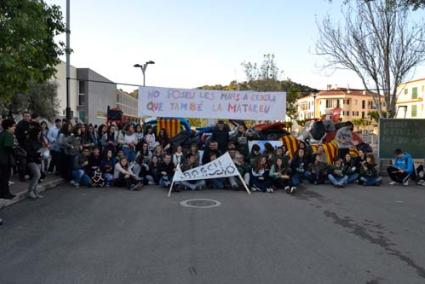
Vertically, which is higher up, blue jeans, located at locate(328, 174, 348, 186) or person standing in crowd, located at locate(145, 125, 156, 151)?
person standing in crowd, located at locate(145, 125, 156, 151)

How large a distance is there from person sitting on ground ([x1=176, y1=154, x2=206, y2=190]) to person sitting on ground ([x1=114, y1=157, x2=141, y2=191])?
1267 millimetres

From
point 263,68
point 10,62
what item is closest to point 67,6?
point 10,62

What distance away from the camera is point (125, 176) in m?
12.0

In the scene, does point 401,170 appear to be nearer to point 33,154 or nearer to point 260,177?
point 260,177

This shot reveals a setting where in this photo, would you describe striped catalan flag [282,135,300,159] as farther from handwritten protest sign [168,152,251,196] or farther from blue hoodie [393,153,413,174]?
blue hoodie [393,153,413,174]

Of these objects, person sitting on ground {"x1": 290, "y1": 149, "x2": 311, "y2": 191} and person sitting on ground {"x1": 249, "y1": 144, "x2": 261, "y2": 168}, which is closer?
person sitting on ground {"x1": 249, "y1": 144, "x2": 261, "y2": 168}

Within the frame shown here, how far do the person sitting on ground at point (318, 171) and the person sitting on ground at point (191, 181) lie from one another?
3506 millimetres

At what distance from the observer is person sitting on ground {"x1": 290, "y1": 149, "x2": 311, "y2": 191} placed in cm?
1256

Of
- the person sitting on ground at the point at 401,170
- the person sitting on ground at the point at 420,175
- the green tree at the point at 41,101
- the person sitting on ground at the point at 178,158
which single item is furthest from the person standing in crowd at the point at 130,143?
the green tree at the point at 41,101

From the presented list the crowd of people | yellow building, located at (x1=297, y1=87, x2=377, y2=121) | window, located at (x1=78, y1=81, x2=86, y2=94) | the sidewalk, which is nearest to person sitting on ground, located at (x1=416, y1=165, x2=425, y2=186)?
the crowd of people

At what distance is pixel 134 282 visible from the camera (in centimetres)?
480

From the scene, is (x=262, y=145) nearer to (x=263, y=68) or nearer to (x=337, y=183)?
(x=337, y=183)

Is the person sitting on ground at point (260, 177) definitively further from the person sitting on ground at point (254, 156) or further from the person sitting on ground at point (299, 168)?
the person sitting on ground at point (299, 168)

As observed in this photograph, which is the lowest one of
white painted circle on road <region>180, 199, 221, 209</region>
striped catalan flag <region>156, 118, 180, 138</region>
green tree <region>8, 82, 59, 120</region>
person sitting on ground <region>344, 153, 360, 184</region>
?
white painted circle on road <region>180, 199, 221, 209</region>
